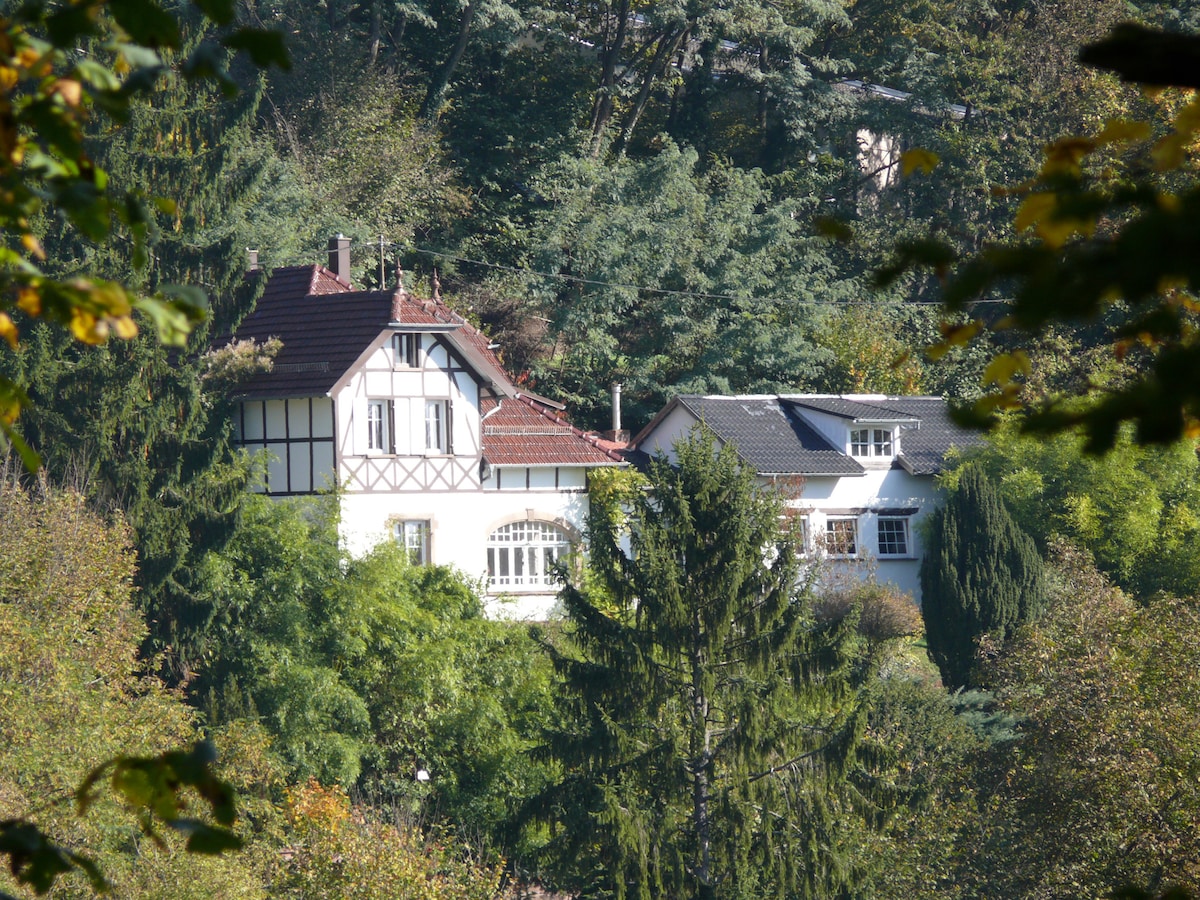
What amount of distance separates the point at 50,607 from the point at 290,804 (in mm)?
4060

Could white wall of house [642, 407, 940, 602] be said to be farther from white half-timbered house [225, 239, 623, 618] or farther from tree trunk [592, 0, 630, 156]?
tree trunk [592, 0, 630, 156]

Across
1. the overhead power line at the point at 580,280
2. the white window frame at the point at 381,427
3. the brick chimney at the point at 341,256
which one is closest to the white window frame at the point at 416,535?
the white window frame at the point at 381,427

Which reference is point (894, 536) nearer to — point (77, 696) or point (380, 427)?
point (380, 427)

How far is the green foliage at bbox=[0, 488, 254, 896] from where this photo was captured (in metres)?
18.5

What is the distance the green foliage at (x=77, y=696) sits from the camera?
18.5 m

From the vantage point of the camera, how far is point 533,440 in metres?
31.3

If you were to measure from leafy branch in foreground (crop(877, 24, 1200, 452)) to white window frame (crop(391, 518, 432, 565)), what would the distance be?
26919mm

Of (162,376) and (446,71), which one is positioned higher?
(446,71)

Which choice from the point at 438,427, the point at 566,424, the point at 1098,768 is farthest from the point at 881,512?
the point at 1098,768

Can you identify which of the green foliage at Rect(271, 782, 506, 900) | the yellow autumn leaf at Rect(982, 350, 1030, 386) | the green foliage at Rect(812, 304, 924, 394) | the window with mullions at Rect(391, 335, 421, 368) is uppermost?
the green foliage at Rect(812, 304, 924, 394)

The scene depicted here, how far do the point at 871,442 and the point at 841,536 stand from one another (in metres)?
2.26

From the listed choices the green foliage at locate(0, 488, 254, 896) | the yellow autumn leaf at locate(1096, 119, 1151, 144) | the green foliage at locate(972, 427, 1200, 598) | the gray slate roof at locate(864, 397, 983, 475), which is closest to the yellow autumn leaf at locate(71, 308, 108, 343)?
the yellow autumn leaf at locate(1096, 119, 1151, 144)

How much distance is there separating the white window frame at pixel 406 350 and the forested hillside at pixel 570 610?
127 inches

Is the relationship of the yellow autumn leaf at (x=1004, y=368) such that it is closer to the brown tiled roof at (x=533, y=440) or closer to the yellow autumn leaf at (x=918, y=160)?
the yellow autumn leaf at (x=918, y=160)
